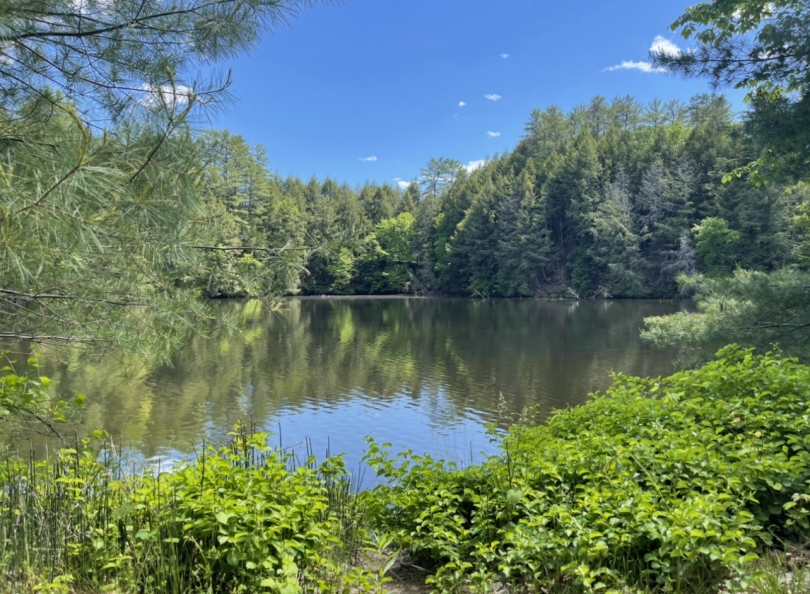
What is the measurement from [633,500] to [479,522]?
0.78 metres

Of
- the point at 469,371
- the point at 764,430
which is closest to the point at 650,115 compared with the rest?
the point at 469,371

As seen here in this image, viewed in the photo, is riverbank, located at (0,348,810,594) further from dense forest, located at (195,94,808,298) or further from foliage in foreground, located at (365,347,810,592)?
dense forest, located at (195,94,808,298)

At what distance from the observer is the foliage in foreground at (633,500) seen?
2237mm

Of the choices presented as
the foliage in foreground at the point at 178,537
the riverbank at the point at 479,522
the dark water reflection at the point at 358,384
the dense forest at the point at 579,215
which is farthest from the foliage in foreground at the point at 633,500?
the dense forest at the point at 579,215

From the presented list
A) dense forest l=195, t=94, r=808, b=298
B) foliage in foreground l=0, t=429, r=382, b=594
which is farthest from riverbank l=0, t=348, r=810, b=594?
dense forest l=195, t=94, r=808, b=298

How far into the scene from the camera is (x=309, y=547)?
2.36 meters

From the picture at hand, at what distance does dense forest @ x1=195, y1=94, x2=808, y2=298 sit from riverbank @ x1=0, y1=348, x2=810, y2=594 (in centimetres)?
2336

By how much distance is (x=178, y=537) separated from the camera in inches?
95.1

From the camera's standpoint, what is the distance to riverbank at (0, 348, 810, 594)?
86.5 inches

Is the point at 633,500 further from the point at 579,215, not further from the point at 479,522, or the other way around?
the point at 579,215

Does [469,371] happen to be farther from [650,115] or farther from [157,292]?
[650,115]

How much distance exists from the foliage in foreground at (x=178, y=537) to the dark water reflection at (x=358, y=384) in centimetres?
138

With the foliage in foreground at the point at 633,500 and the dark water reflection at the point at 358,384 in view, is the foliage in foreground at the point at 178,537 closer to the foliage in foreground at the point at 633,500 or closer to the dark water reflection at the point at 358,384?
the foliage in foreground at the point at 633,500

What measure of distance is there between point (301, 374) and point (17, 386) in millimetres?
11429
